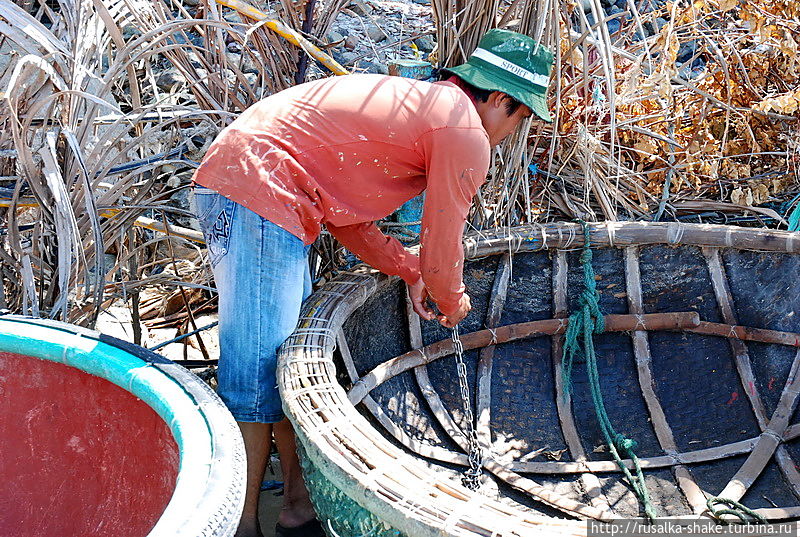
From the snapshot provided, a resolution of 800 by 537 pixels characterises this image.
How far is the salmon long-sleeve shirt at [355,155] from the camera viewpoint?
68.4 inches

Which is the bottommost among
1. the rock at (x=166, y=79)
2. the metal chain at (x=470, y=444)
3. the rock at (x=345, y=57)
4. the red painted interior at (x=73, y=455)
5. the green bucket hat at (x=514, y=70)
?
the metal chain at (x=470, y=444)

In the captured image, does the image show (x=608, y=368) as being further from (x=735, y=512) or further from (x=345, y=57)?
(x=345, y=57)

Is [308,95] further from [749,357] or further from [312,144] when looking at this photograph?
[749,357]

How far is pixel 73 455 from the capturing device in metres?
1.63

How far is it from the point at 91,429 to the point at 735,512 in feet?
5.50

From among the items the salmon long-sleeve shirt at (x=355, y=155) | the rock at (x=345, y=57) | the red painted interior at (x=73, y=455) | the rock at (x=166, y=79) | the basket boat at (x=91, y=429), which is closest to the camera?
the basket boat at (x=91, y=429)

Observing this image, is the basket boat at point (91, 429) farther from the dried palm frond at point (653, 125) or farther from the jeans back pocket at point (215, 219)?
the dried palm frond at point (653, 125)

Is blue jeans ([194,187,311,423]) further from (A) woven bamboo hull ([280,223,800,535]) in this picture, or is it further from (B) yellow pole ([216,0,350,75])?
(B) yellow pole ([216,0,350,75])

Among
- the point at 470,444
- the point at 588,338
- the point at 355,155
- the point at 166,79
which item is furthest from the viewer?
the point at 166,79

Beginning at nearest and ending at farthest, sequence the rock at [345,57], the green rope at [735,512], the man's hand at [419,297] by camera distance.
A: the green rope at [735,512], the man's hand at [419,297], the rock at [345,57]

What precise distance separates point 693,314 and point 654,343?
18cm

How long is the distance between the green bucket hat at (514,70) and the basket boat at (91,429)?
1014 mm

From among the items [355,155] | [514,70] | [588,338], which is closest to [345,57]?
[588,338]

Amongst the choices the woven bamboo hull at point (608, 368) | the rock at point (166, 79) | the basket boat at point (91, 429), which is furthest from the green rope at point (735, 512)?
the rock at point (166, 79)
